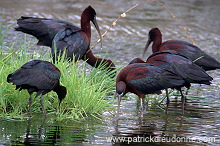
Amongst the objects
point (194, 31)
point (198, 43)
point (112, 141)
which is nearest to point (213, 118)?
point (112, 141)

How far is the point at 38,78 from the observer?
22.0 ft

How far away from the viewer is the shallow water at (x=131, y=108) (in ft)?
20.1

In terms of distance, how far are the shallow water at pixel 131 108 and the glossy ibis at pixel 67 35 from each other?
1331 millimetres

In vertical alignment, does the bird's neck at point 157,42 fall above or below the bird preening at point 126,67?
above

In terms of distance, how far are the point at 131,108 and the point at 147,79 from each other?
2.22 ft

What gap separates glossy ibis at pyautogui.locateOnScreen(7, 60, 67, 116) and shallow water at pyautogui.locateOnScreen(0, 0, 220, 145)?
41 centimetres

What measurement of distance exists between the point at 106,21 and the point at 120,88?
320 inches

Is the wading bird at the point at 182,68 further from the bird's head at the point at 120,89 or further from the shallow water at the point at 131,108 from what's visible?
the bird's head at the point at 120,89

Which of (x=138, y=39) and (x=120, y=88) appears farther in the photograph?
(x=138, y=39)

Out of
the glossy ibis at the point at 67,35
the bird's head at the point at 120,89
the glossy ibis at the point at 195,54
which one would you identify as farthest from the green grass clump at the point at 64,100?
the glossy ibis at the point at 195,54

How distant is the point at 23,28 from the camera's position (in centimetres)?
963

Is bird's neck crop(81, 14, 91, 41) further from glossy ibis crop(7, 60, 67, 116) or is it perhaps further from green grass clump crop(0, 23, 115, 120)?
glossy ibis crop(7, 60, 67, 116)

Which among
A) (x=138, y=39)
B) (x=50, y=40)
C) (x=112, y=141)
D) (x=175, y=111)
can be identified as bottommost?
(x=112, y=141)

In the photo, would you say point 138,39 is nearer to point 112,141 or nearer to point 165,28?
point 165,28
